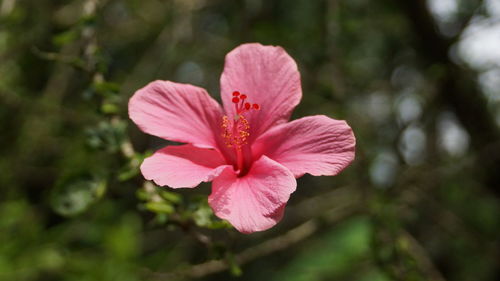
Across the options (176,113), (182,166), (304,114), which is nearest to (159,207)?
(182,166)

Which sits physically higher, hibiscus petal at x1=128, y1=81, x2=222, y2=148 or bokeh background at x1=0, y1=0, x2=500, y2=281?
hibiscus petal at x1=128, y1=81, x2=222, y2=148

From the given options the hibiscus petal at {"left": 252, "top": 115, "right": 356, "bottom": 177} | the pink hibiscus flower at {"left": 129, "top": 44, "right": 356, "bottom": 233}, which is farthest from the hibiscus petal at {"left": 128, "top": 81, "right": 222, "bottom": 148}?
the hibiscus petal at {"left": 252, "top": 115, "right": 356, "bottom": 177}

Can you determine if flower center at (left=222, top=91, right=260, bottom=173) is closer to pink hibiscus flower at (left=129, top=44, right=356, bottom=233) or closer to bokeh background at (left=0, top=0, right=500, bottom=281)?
pink hibiscus flower at (left=129, top=44, right=356, bottom=233)

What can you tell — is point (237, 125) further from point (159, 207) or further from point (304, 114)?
point (304, 114)

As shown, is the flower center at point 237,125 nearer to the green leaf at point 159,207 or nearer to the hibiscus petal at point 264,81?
the hibiscus petal at point 264,81

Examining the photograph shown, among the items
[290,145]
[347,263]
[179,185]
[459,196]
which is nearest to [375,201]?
[290,145]

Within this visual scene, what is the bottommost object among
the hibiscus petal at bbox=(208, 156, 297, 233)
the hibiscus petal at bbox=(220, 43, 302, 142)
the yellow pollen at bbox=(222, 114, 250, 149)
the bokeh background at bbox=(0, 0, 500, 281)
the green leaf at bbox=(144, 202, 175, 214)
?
the bokeh background at bbox=(0, 0, 500, 281)

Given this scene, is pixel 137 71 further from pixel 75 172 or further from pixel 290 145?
pixel 290 145
